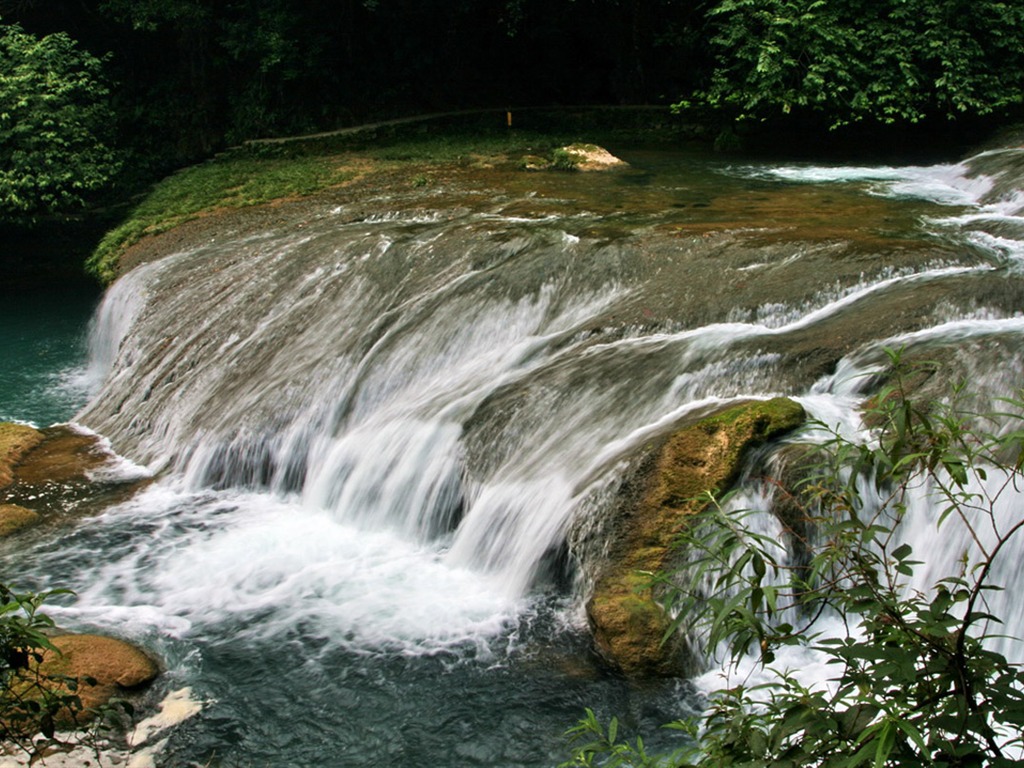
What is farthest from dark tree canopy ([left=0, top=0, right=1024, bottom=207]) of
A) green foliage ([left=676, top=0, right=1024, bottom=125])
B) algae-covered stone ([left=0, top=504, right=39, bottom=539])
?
algae-covered stone ([left=0, top=504, right=39, bottom=539])

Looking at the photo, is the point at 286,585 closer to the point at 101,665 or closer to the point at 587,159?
the point at 101,665

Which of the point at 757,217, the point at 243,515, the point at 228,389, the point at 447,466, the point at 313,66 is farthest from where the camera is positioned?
the point at 313,66

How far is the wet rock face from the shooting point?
26.3 feet

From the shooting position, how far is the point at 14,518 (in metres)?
7.77

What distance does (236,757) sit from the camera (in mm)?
5074

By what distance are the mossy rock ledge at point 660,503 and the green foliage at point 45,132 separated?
1279 cm

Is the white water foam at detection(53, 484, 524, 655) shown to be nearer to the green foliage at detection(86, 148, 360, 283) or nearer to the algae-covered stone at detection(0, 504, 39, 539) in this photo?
the algae-covered stone at detection(0, 504, 39, 539)

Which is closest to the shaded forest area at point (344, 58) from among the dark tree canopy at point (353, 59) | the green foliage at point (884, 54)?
the dark tree canopy at point (353, 59)

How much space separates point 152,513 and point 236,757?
3469mm

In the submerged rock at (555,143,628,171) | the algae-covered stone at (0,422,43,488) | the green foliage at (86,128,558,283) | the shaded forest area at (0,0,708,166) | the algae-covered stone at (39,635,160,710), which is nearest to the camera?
the algae-covered stone at (39,635,160,710)

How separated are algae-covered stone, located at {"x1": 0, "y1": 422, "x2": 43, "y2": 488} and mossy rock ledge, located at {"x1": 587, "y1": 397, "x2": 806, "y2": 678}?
565 cm

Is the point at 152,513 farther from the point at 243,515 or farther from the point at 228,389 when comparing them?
the point at 228,389

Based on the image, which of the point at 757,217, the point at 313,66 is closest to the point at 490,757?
the point at 757,217

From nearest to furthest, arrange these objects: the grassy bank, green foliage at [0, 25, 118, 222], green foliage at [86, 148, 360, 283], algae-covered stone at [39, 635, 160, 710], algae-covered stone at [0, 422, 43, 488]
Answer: algae-covered stone at [39, 635, 160, 710] < algae-covered stone at [0, 422, 43, 488] < green foliage at [86, 148, 360, 283] < the grassy bank < green foliage at [0, 25, 118, 222]
